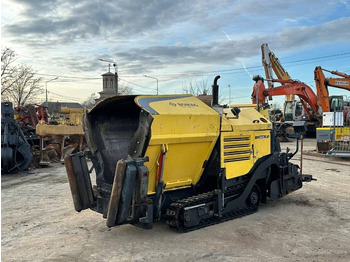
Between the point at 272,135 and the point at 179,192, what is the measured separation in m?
2.19

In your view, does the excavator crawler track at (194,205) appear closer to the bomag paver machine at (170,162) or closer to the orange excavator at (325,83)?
the bomag paver machine at (170,162)

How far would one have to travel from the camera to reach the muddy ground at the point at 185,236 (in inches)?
166

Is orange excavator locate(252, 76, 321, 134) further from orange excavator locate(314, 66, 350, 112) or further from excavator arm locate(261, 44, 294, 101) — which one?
excavator arm locate(261, 44, 294, 101)

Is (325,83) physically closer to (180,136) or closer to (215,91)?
(215,91)

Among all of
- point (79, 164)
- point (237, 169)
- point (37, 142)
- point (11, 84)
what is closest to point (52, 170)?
point (37, 142)

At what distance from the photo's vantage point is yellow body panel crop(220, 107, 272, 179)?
5.35 metres

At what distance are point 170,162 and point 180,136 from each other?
15.5 inches

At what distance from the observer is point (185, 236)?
480 cm

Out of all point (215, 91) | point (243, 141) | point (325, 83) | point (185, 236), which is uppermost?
point (325, 83)

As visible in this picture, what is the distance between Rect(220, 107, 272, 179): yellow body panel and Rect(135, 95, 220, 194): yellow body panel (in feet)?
1.06

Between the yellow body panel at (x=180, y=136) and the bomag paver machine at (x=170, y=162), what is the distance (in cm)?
1

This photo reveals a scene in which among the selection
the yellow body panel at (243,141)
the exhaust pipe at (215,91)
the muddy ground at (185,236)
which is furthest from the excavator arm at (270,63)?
the exhaust pipe at (215,91)

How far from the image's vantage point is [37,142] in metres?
13.5

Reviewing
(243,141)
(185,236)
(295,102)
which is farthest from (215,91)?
(295,102)
